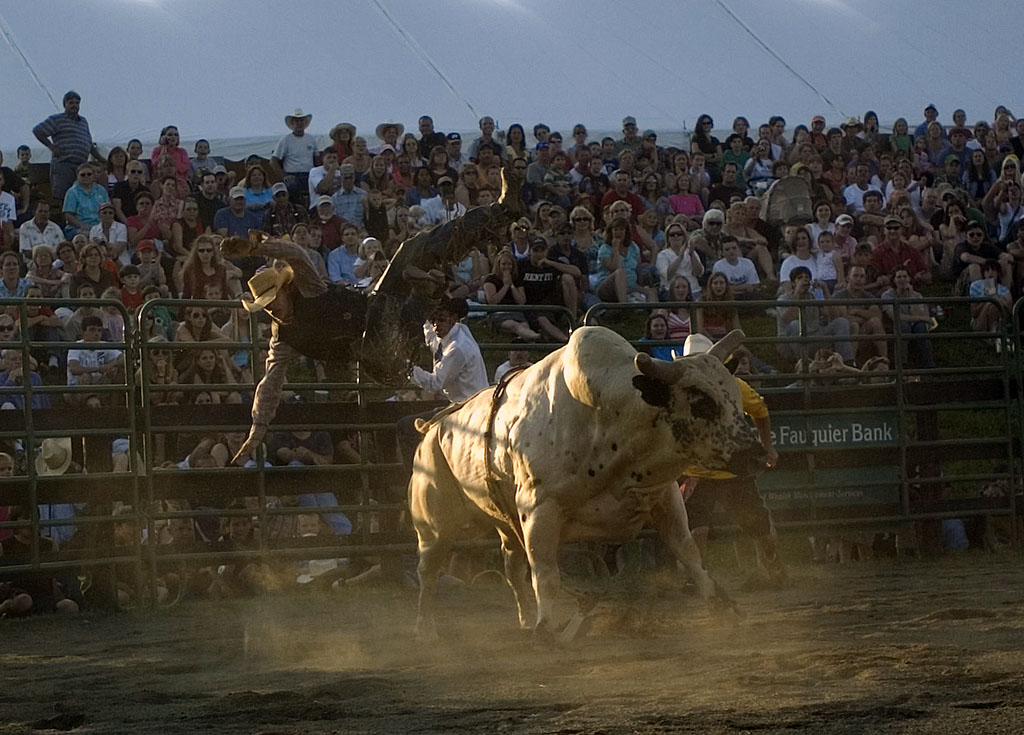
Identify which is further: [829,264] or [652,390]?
[829,264]

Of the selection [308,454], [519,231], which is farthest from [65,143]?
[308,454]

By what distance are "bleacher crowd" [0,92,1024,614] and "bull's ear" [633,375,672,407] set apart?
458 centimetres

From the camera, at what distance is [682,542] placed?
822 cm

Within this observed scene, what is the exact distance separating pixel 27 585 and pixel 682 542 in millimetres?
5081

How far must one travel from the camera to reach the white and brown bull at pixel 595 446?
745 centimetres

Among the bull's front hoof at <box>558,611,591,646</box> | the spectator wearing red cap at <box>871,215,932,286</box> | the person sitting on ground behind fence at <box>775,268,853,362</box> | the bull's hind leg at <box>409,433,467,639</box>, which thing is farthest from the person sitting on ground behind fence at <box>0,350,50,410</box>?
the spectator wearing red cap at <box>871,215,932,286</box>

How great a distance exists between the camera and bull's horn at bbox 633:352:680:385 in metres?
7.33

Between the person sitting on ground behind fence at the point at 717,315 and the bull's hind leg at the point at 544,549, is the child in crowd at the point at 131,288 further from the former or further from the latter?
the bull's hind leg at the point at 544,549

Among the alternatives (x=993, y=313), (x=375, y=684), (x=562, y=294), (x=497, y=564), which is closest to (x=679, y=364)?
(x=375, y=684)

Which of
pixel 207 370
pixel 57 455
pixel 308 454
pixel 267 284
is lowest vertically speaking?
pixel 308 454

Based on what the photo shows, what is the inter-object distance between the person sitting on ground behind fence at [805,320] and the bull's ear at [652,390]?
17.3ft

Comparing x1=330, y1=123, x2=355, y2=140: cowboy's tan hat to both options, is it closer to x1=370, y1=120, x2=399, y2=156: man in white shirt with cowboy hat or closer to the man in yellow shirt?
x1=370, y1=120, x2=399, y2=156: man in white shirt with cowboy hat

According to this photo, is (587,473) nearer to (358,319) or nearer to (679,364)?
(679,364)

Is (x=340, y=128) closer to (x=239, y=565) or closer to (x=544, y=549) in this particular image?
(x=239, y=565)
